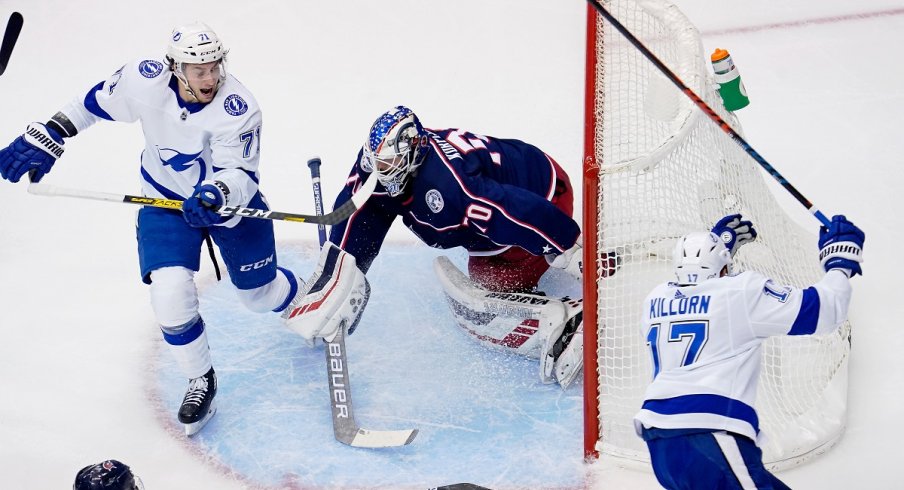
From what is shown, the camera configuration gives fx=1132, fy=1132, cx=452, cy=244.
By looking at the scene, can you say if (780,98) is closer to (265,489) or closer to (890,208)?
(890,208)

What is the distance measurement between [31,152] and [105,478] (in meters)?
1.35

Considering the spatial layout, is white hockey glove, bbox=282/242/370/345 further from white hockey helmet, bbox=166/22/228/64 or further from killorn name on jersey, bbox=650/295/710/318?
killorn name on jersey, bbox=650/295/710/318

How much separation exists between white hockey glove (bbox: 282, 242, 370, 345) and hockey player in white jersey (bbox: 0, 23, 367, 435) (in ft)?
0.82

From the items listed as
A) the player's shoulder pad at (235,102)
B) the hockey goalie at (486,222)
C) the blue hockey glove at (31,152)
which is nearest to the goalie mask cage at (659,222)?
the hockey goalie at (486,222)

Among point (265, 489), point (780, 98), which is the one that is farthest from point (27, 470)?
point (780, 98)

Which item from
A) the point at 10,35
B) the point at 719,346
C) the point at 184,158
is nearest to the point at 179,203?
the point at 184,158

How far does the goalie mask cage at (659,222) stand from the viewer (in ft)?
10.7

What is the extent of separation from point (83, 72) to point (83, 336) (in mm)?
2150

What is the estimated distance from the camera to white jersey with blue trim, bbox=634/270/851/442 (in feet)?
8.53

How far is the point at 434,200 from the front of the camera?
12.1ft

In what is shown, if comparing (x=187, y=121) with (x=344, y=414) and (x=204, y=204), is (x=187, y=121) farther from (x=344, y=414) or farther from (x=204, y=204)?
(x=344, y=414)

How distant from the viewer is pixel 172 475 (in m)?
3.44

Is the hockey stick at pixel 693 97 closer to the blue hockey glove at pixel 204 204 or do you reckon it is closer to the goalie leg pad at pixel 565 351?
the goalie leg pad at pixel 565 351

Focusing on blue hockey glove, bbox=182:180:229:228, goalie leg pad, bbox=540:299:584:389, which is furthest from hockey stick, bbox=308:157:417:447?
blue hockey glove, bbox=182:180:229:228
